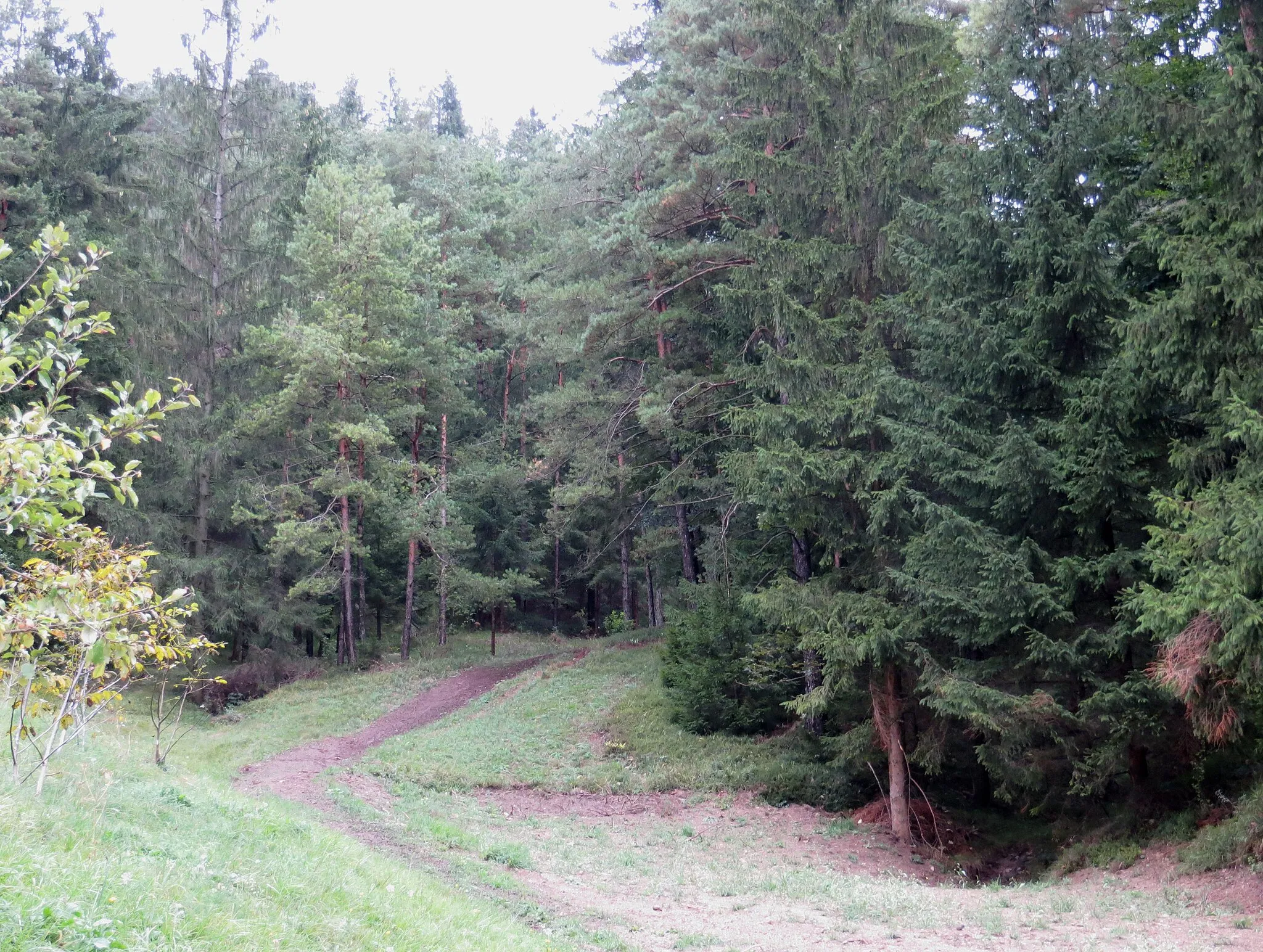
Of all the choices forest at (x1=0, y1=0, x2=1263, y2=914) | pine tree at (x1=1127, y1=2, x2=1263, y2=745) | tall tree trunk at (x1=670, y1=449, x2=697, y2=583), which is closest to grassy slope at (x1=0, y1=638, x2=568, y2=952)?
forest at (x1=0, y1=0, x2=1263, y2=914)

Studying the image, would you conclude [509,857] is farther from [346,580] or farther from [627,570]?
[627,570]

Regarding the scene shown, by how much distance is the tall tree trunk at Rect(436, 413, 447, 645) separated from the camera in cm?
2748

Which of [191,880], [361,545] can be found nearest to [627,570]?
[361,545]

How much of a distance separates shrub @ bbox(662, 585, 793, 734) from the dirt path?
254 inches

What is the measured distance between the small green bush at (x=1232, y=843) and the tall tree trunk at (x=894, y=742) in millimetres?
3802

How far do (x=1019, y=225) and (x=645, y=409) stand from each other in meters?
8.58

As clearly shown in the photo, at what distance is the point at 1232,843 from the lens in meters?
9.32

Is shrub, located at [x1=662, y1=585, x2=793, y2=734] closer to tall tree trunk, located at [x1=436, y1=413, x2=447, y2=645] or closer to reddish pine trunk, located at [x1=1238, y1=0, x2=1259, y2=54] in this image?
tall tree trunk, located at [x1=436, y1=413, x2=447, y2=645]

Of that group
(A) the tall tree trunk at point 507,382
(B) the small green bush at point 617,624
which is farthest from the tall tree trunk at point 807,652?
(A) the tall tree trunk at point 507,382

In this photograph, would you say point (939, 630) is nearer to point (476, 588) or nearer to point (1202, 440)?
point (1202, 440)

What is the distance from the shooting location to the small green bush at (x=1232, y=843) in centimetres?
914

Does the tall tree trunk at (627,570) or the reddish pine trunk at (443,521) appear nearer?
the reddish pine trunk at (443,521)

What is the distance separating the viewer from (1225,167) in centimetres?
934

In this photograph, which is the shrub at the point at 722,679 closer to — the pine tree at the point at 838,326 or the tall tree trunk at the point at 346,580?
the pine tree at the point at 838,326
